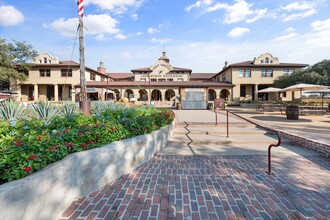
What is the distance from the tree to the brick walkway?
107ft

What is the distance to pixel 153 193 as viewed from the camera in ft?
9.66

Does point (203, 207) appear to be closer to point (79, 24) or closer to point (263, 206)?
point (263, 206)

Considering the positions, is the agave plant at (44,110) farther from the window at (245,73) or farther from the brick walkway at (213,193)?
the window at (245,73)

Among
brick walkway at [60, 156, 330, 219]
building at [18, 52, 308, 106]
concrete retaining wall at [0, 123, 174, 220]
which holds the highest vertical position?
building at [18, 52, 308, 106]

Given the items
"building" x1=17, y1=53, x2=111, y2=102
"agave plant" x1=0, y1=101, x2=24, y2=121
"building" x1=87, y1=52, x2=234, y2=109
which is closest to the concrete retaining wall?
"agave plant" x1=0, y1=101, x2=24, y2=121

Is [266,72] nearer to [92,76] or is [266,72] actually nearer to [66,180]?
[92,76]

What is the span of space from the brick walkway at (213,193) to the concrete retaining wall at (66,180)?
18 cm

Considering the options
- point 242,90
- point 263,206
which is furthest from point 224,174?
point 242,90

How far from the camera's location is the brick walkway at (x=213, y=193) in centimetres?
244

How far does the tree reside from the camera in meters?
26.1

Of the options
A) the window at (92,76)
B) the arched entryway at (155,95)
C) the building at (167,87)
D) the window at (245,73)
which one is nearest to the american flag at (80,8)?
the building at (167,87)

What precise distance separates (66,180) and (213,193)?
2374 mm

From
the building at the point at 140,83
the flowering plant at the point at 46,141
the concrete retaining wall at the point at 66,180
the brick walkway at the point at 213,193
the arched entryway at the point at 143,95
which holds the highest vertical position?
the building at the point at 140,83

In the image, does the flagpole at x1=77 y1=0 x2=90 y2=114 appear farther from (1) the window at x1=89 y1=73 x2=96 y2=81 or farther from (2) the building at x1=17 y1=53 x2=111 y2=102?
(1) the window at x1=89 y1=73 x2=96 y2=81
